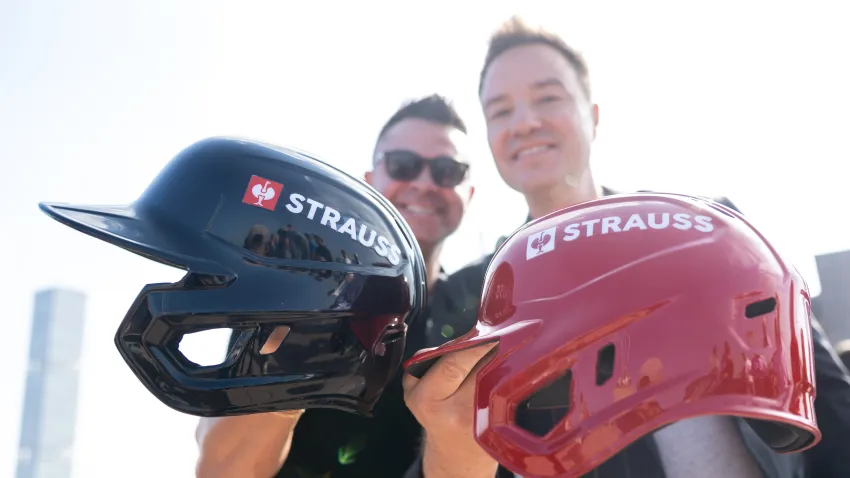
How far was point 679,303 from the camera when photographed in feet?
3.44

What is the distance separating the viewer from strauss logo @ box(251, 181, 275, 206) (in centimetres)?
135

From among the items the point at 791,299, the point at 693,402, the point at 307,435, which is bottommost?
the point at 307,435

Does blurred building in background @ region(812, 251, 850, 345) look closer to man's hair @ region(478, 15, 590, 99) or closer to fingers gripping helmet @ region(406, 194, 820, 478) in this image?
man's hair @ region(478, 15, 590, 99)

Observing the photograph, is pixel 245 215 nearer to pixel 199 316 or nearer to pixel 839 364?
pixel 199 316

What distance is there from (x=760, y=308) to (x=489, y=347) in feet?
1.60

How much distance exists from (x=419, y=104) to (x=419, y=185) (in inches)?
18.6

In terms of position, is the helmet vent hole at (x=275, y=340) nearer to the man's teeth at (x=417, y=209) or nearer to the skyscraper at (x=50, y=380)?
the man's teeth at (x=417, y=209)

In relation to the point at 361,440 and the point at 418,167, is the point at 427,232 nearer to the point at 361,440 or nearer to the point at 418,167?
the point at 418,167

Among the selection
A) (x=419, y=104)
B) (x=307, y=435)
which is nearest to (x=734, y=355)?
(x=307, y=435)

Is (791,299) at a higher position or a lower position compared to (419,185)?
lower

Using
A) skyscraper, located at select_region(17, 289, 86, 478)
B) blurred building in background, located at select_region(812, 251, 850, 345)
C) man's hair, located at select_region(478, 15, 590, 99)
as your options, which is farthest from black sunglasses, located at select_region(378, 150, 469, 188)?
skyscraper, located at select_region(17, 289, 86, 478)

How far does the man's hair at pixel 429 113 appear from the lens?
2652 millimetres

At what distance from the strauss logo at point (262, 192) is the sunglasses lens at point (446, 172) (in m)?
1.18

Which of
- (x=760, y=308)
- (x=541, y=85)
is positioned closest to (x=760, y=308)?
(x=760, y=308)
